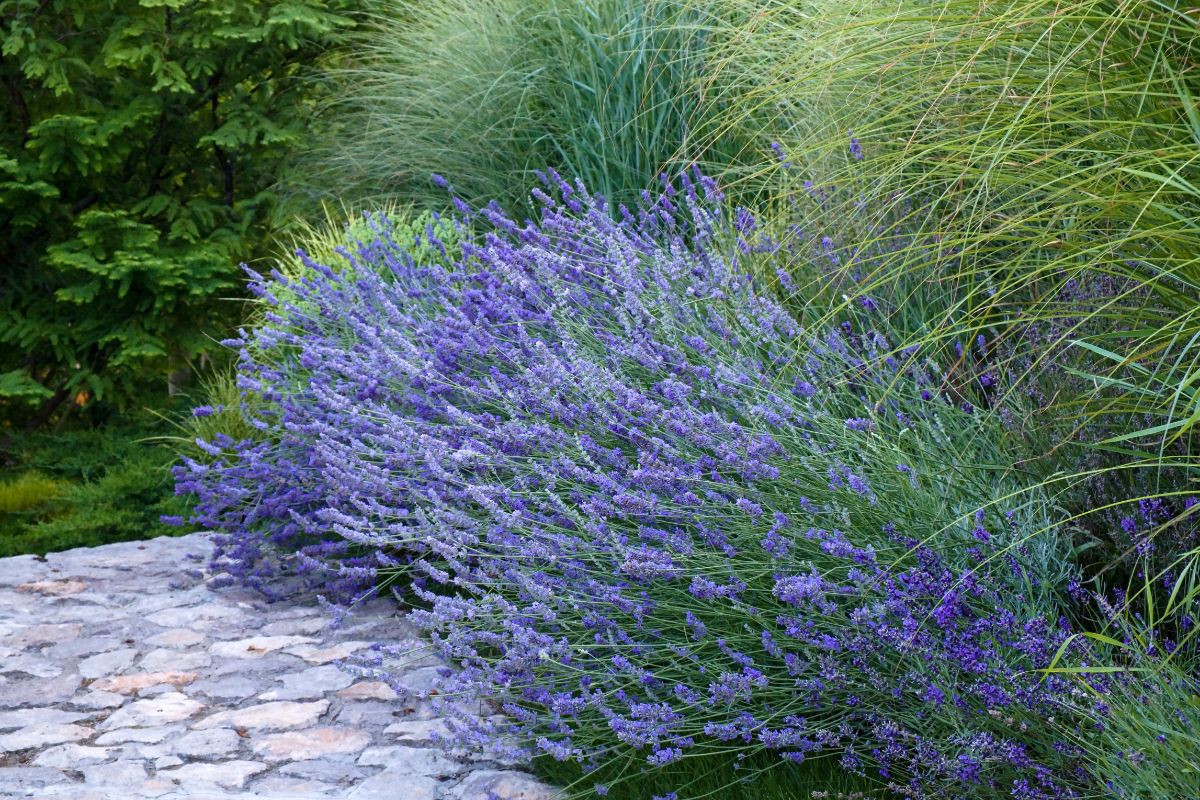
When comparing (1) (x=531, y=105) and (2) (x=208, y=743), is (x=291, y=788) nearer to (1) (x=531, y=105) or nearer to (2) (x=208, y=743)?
(2) (x=208, y=743)

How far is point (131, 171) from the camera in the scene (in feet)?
24.3

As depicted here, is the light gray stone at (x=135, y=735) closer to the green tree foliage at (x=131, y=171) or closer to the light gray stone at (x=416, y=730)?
the light gray stone at (x=416, y=730)

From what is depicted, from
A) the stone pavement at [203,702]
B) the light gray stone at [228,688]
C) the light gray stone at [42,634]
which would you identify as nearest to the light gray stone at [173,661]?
the stone pavement at [203,702]

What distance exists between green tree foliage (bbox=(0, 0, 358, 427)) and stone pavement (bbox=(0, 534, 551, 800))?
2614mm

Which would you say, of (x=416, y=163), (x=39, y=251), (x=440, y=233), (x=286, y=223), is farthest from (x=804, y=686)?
(x=39, y=251)

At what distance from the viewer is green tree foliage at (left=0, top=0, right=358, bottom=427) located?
258 inches

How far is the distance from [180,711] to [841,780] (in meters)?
1.72

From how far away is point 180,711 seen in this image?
3119 mm

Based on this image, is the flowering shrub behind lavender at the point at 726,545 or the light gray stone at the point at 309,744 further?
the light gray stone at the point at 309,744

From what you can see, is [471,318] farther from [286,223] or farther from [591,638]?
[286,223]

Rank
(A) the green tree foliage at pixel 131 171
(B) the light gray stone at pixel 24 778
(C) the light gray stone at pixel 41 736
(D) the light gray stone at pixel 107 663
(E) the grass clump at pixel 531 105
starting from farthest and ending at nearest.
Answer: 1. (A) the green tree foliage at pixel 131 171
2. (E) the grass clump at pixel 531 105
3. (D) the light gray stone at pixel 107 663
4. (C) the light gray stone at pixel 41 736
5. (B) the light gray stone at pixel 24 778

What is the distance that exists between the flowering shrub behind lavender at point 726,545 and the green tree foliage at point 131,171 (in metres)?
3.60

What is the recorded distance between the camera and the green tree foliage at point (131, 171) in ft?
21.5

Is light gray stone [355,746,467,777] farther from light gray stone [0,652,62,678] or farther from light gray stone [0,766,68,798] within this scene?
light gray stone [0,652,62,678]
